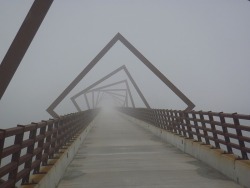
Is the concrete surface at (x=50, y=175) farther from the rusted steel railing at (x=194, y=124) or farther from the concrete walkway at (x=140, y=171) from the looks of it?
the rusted steel railing at (x=194, y=124)

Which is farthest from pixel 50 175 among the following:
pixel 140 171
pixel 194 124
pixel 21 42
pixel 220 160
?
pixel 194 124

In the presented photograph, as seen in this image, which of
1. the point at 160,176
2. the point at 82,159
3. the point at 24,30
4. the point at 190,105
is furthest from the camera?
the point at 190,105

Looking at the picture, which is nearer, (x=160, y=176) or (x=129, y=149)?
(x=160, y=176)

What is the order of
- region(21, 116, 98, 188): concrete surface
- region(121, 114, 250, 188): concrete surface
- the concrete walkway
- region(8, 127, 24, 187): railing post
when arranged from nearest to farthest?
region(8, 127, 24, 187): railing post < region(21, 116, 98, 188): concrete surface < region(121, 114, 250, 188): concrete surface < the concrete walkway

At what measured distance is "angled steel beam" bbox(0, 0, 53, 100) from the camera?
913 cm

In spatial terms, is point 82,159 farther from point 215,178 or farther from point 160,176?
point 215,178

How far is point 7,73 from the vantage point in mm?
9133

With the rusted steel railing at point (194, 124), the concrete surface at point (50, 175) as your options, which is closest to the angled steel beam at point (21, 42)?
the concrete surface at point (50, 175)

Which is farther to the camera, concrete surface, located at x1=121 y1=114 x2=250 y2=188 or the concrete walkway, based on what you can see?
the concrete walkway

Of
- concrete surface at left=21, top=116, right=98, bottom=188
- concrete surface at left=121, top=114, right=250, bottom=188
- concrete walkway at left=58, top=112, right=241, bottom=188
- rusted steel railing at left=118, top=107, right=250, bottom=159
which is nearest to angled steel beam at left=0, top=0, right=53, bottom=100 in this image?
concrete surface at left=21, top=116, right=98, bottom=188

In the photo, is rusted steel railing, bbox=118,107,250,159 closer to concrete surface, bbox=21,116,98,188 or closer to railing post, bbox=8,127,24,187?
concrete surface, bbox=21,116,98,188

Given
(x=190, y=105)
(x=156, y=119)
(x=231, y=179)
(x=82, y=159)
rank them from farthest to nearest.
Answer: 1. (x=156, y=119)
2. (x=190, y=105)
3. (x=82, y=159)
4. (x=231, y=179)

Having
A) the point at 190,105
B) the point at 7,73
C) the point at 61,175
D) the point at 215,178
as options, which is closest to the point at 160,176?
the point at 215,178

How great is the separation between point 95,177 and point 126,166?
1.82 metres
